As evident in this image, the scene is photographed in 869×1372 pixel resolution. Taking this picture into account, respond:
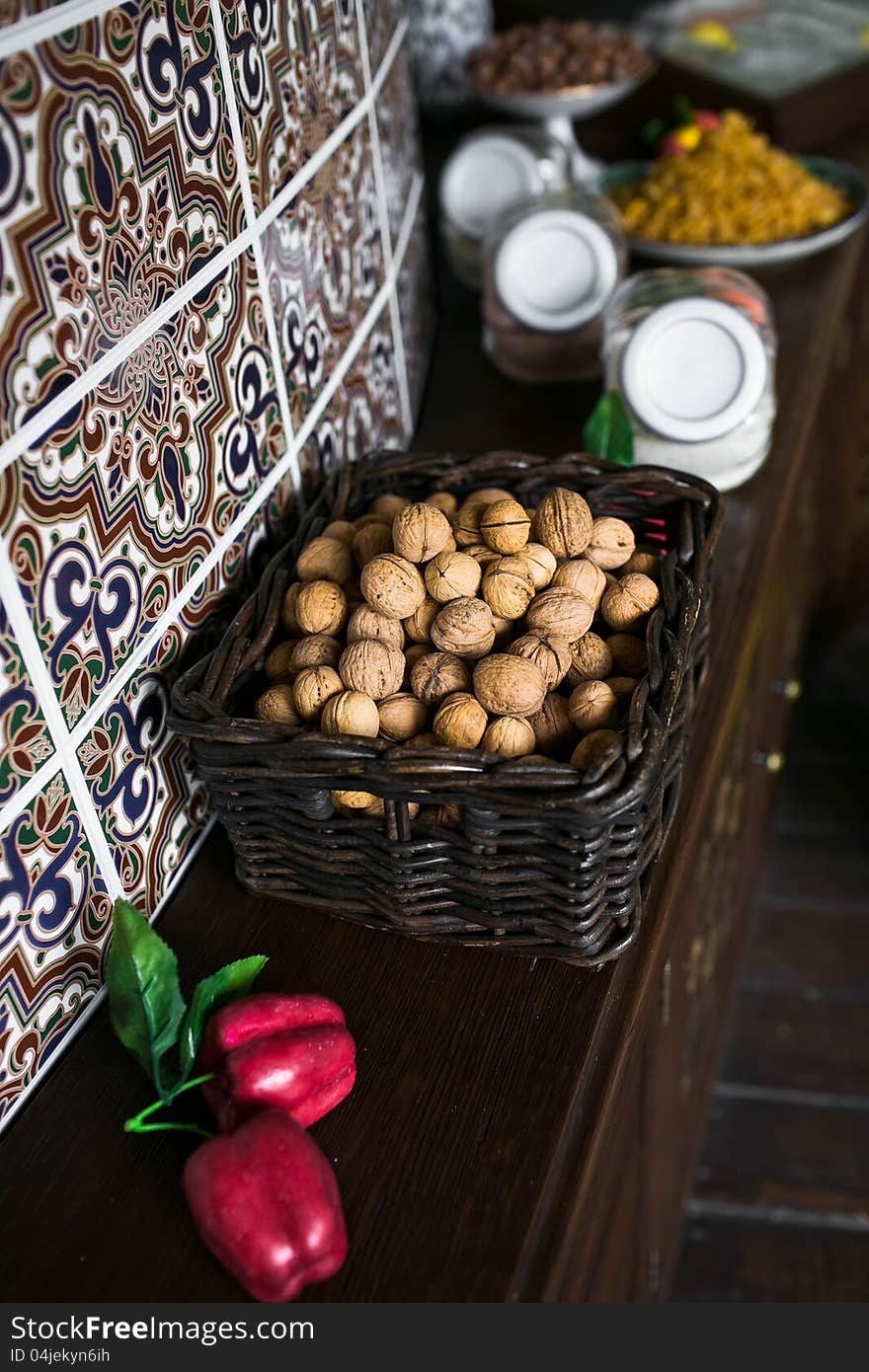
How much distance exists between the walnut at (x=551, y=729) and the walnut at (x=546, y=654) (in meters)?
0.02

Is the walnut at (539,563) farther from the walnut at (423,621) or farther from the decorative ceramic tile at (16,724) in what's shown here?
the decorative ceramic tile at (16,724)

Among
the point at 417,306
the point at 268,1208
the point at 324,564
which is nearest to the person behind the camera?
the point at 268,1208

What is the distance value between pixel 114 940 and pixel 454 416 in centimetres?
65

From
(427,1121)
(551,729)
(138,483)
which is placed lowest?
(427,1121)

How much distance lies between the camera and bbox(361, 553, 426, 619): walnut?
0.63 m

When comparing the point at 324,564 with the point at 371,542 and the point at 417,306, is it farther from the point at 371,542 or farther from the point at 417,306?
the point at 417,306

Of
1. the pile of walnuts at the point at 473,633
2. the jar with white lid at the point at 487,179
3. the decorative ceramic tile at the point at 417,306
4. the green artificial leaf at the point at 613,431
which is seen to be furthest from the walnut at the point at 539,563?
the jar with white lid at the point at 487,179

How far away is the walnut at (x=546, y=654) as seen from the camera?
61cm

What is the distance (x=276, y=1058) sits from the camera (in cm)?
53

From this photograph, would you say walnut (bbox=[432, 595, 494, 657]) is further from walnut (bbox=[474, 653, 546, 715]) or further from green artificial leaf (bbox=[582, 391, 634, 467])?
green artificial leaf (bbox=[582, 391, 634, 467])

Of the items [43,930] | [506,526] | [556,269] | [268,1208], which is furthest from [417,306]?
[268,1208]

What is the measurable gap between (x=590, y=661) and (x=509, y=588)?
60 millimetres

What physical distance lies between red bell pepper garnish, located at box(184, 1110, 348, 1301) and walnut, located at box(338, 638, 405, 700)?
218mm

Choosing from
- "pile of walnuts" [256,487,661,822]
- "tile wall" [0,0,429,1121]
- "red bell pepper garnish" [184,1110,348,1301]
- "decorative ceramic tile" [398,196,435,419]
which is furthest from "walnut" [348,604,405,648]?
"decorative ceramic tile" [398,196,435,419]
